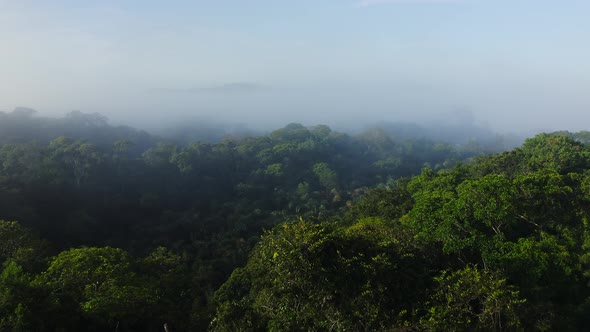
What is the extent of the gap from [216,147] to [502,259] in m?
66.5

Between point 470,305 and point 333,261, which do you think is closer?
point 333,261

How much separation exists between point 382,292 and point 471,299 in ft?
9.74

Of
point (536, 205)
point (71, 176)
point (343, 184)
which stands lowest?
point (343, 184)

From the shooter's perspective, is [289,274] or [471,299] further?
[471,299]

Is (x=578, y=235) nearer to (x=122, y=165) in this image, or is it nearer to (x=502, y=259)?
(x=502, y=259)

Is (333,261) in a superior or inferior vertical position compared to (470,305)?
superior

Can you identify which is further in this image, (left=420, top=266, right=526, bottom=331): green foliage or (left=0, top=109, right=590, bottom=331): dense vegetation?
(left=0, top=109, right=590, bottom=331): dense vegetation

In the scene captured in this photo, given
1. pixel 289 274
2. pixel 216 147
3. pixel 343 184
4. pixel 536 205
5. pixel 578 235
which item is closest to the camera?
pixel 289 274

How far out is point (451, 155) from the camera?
12038 cm

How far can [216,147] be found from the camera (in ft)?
255

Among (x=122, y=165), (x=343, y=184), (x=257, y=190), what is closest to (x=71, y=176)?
(x=122, y=165)

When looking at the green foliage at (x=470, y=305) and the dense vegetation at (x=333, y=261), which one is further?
the dense vegetation at (x=333, y=261)

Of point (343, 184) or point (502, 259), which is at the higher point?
point (502, 259)

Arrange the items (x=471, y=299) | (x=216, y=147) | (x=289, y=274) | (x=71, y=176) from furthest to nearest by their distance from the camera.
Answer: (x=216, y=147), (x=71, y=176), (x=471, y=299), (x=289, y=274)
